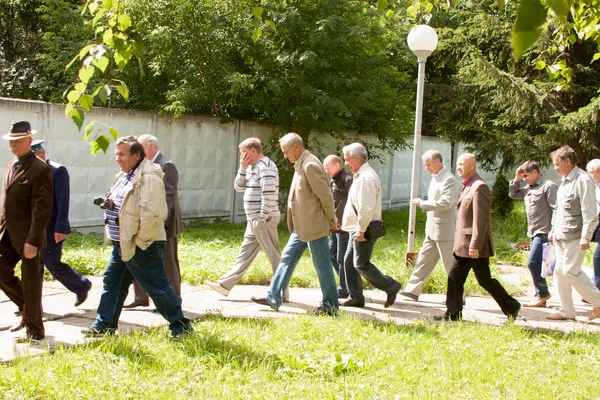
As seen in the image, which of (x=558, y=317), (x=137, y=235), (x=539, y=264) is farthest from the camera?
(x=539, y=264)

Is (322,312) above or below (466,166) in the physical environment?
below

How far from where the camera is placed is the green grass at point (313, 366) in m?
4.69

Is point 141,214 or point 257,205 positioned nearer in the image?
point 141,214

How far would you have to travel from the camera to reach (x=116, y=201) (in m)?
5.95

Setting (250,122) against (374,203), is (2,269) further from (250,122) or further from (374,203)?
(250,122)

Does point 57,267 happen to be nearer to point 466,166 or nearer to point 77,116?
point 466,166

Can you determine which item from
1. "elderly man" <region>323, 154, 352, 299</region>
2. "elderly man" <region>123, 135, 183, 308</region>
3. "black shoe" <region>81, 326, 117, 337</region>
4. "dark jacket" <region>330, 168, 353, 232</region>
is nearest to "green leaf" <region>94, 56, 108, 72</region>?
"black shoe" <region>81, 326, 117, 337</region>

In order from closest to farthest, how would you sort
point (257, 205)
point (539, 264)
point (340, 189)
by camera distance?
point (257, 205) → point (340, 189) → point (539, 264)

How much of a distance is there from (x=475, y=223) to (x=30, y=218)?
413 cm

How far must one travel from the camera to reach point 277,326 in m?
6.54

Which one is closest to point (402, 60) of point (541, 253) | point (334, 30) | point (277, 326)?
point (334, 30)

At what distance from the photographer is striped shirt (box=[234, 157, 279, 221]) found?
7.79 metres

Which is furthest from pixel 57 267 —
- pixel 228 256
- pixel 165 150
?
pixel 165 150

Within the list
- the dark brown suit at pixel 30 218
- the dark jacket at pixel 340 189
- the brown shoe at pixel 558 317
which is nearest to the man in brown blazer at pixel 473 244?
the brown shoe at pixel 558 317
